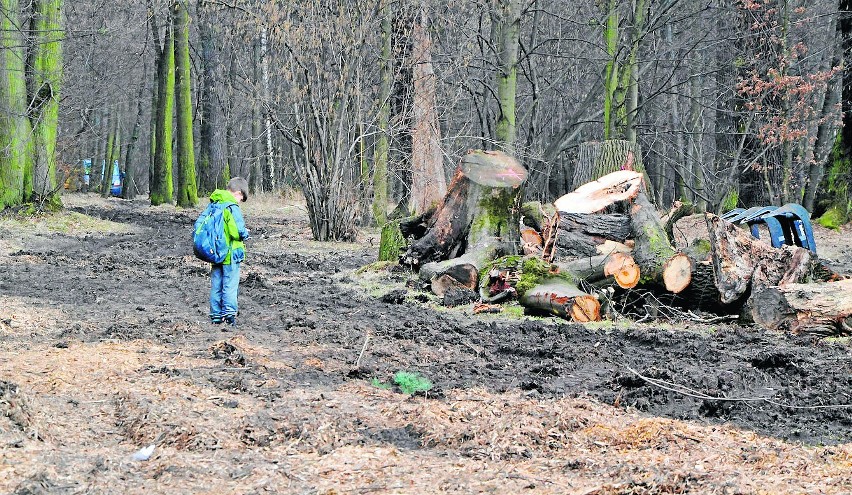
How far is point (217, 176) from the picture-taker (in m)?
28.5

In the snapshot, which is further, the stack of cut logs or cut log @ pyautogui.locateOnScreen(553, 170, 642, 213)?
cut log @ pyautogui.locateOnScreen(553, 170, 642, 213)

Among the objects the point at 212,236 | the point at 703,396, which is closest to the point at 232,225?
the point at 212,236

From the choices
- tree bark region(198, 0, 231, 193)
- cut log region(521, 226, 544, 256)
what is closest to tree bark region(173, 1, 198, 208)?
tree bark region(198, 0, 231, 193)

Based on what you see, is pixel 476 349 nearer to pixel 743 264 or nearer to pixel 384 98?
pixel 743 264

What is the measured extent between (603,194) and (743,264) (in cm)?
→ 266

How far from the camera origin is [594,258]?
8828 millimetres

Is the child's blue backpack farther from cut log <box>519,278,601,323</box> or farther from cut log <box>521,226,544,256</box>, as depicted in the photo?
cut log <box>521,226,544,256</box>

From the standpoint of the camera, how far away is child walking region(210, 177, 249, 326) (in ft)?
25.2

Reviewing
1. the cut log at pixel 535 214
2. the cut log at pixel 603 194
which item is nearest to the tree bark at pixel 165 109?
the cut log at pixel 535 214

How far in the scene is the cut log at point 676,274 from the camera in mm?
8281

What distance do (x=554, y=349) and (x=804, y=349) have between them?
1884 mm

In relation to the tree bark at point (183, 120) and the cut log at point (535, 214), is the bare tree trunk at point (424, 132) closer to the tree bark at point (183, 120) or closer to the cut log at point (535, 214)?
the cut log at point (535, 214)

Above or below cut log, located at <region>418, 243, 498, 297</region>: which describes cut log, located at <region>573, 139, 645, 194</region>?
above

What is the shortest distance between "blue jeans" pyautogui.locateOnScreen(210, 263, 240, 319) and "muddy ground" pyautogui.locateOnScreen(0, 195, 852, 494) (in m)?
0.16
